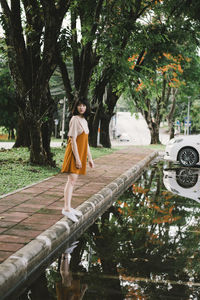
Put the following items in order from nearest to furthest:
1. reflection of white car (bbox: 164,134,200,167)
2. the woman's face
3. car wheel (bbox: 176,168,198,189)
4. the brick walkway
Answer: the brick walkway → the woman's face → car wheel (bbox: 176,168,198,189) → reflection of white car (bbox: 164,134,200,167)

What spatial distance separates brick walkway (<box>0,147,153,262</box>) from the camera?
15.3 feet

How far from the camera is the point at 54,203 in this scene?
22.1ft

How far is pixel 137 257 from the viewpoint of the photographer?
4.79m

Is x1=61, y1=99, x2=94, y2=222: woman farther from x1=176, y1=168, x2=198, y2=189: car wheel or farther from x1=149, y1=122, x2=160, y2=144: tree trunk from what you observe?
x1=149, y1=122, x2=160, y2=144: tree trunk

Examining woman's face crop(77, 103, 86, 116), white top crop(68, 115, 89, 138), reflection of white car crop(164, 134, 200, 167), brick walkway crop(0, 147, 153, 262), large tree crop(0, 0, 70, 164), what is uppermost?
large tree crop(0, 0, 70, 164)

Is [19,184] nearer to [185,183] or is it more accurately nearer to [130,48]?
[185,183]

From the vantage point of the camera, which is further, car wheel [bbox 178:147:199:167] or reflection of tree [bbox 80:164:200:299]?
car wheel [bbox 178:147:199:167]

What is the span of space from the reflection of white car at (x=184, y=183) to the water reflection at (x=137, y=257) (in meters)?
1.71

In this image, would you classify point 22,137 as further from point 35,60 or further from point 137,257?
point 137,257

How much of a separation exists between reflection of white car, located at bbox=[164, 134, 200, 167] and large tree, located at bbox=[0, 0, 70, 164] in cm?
528

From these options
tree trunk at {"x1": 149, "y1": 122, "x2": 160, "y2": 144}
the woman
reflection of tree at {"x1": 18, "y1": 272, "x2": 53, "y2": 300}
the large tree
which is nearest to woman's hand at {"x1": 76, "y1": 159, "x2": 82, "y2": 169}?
the woman

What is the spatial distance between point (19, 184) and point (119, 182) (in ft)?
7.63

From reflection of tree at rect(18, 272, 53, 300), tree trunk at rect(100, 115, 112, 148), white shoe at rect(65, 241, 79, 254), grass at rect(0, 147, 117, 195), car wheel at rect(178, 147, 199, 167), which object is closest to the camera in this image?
reflection of tree at rect(18, 272, 53, 300)

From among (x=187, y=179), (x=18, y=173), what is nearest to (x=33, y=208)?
(x=18, y=173)
